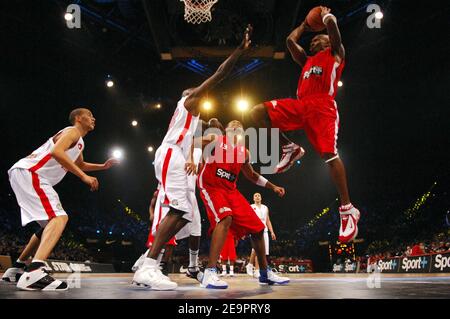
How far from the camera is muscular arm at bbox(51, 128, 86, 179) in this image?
343cm

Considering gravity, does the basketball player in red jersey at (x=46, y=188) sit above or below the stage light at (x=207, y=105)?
below

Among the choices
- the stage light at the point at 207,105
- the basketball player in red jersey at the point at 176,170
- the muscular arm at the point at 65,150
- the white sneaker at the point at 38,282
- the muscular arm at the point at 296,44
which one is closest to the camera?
the white sneaker at the point at 38,282

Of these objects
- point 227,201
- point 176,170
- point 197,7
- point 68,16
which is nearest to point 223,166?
point 227,201

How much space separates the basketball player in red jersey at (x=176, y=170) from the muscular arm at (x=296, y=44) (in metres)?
1.08

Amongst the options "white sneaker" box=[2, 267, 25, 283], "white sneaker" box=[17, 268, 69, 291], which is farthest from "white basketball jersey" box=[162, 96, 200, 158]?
"white sneaker" box=[2, 267, 25, 283]

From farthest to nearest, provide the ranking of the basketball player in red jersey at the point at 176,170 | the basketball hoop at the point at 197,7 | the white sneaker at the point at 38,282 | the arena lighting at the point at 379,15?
the arena lighting at the point at 379,15 < the basketball hoop at the point at 197,7 < the basketball player in red jersey at the point at 176,170 < the white sneaker at the point at 38,282

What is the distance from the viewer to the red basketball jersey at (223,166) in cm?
430

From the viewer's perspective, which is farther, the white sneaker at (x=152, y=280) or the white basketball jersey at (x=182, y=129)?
the white basketball jersey at (x=182, y=129)

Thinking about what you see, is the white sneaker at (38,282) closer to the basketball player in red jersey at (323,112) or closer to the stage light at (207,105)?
the basketball player in red jersey at (323,112)

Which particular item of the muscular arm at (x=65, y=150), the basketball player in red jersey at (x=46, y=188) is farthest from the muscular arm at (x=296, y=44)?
the muscular arm at (x=65, y=150)

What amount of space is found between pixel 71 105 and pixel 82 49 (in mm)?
2269

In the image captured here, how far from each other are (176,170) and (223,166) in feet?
3.10

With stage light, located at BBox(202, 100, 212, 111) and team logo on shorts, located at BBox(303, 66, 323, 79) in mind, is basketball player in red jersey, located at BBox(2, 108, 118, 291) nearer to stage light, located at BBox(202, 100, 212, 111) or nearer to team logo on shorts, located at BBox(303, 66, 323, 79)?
team logo on shorts, located at BBox(303, 66, 323, 79)

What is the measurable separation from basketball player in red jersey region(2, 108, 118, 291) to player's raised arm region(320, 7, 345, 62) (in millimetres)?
2452
